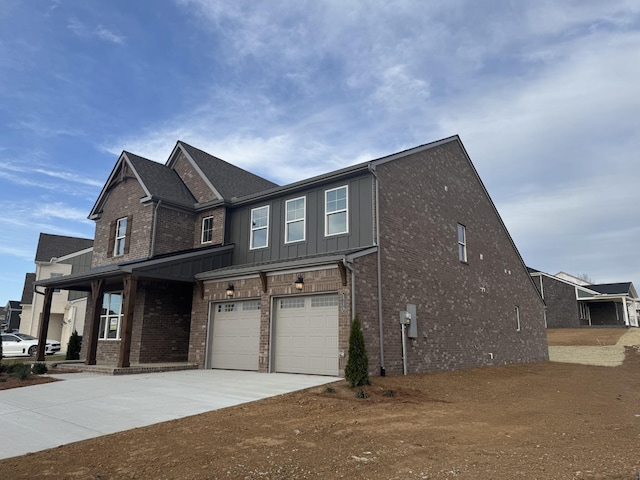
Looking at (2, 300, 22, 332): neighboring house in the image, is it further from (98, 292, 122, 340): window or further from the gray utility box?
the gray utility box

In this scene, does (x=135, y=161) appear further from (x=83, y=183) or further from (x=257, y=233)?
(x=83, y=183)

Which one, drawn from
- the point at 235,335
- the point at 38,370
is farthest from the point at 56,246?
the point at 235,335

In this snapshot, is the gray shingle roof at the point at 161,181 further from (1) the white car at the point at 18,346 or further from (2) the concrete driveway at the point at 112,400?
(1) the white car at the point at 18,346

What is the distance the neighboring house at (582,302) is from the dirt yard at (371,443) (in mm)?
34617

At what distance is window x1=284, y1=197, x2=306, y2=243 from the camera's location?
15.4 metres

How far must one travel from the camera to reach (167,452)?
570cm

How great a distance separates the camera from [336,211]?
14.5 metres

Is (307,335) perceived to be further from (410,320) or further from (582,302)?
(582,302)

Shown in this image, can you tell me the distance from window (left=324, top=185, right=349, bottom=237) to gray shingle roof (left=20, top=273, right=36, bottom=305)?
119 feet

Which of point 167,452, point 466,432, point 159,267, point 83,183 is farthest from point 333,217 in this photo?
point 83,183

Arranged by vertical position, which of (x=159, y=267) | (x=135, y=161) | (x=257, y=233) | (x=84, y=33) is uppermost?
(x=84, y=33)

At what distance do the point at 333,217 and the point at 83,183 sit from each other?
22070 millimetres

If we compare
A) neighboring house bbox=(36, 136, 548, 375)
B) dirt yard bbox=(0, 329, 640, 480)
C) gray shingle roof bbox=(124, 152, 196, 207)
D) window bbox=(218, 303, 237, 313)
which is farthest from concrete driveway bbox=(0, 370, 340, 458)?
gray shingle roof bbox=(124, 152, 196, 207)

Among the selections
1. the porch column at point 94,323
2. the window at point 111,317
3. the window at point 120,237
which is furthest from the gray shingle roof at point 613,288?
the porch column at point 94,323
